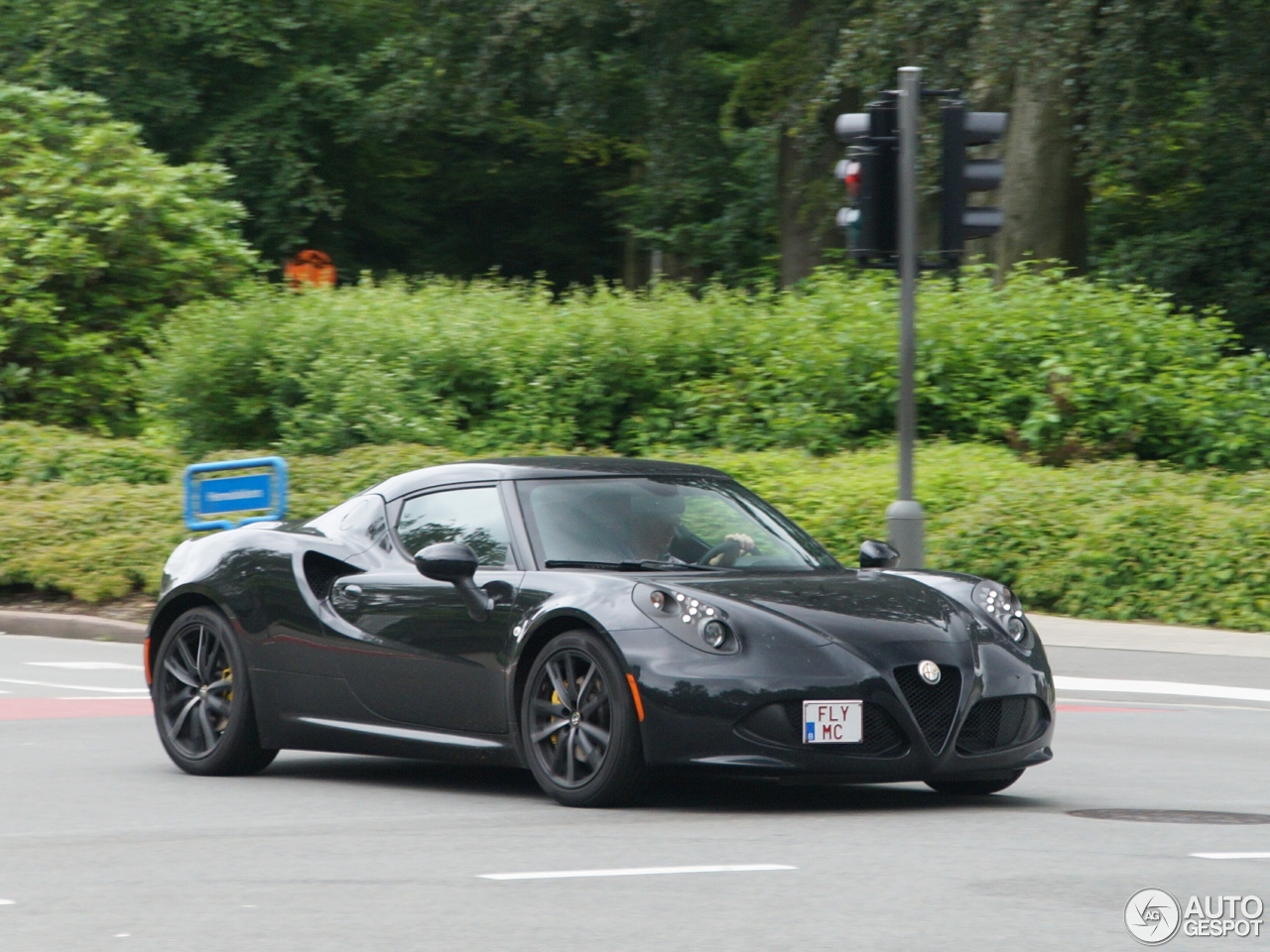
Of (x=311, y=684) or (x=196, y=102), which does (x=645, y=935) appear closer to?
(x=311, y=684)

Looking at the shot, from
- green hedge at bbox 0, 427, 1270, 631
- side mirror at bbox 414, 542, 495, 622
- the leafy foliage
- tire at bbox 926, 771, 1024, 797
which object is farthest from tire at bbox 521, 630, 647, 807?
the leafy foliage

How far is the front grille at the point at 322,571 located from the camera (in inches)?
362

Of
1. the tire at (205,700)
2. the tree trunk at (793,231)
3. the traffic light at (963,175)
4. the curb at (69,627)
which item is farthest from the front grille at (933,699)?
the tree trunk at (793,231)

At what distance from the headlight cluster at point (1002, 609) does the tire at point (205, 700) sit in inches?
121

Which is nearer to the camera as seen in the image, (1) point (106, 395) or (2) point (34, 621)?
(2) point (34, 621)

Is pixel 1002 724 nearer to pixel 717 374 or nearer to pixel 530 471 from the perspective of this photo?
pixel 530 471

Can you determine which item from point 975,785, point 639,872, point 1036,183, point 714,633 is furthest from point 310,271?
point 639,872

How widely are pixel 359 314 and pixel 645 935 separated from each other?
1694 cm

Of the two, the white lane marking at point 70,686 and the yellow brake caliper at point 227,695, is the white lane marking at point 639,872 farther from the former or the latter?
the white lane marking at point 70,686

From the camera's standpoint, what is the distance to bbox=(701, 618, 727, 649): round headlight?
25.7 ft

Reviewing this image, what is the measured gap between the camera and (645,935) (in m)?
5.80

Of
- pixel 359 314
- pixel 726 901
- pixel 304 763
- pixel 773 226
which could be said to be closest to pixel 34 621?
pixel 359 314

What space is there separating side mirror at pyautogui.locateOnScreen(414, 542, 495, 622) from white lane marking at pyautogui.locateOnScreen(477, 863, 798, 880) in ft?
6.01

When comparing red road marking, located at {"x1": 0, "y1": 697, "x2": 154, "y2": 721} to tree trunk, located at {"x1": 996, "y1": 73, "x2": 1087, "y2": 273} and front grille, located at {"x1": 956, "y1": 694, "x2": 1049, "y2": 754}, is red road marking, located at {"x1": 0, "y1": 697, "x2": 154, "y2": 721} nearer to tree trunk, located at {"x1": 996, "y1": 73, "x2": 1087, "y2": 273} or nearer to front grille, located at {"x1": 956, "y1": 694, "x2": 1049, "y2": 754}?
front grille, located at {"x1": 956, "y1": 694, "x2": 1049, "y2": 754}
